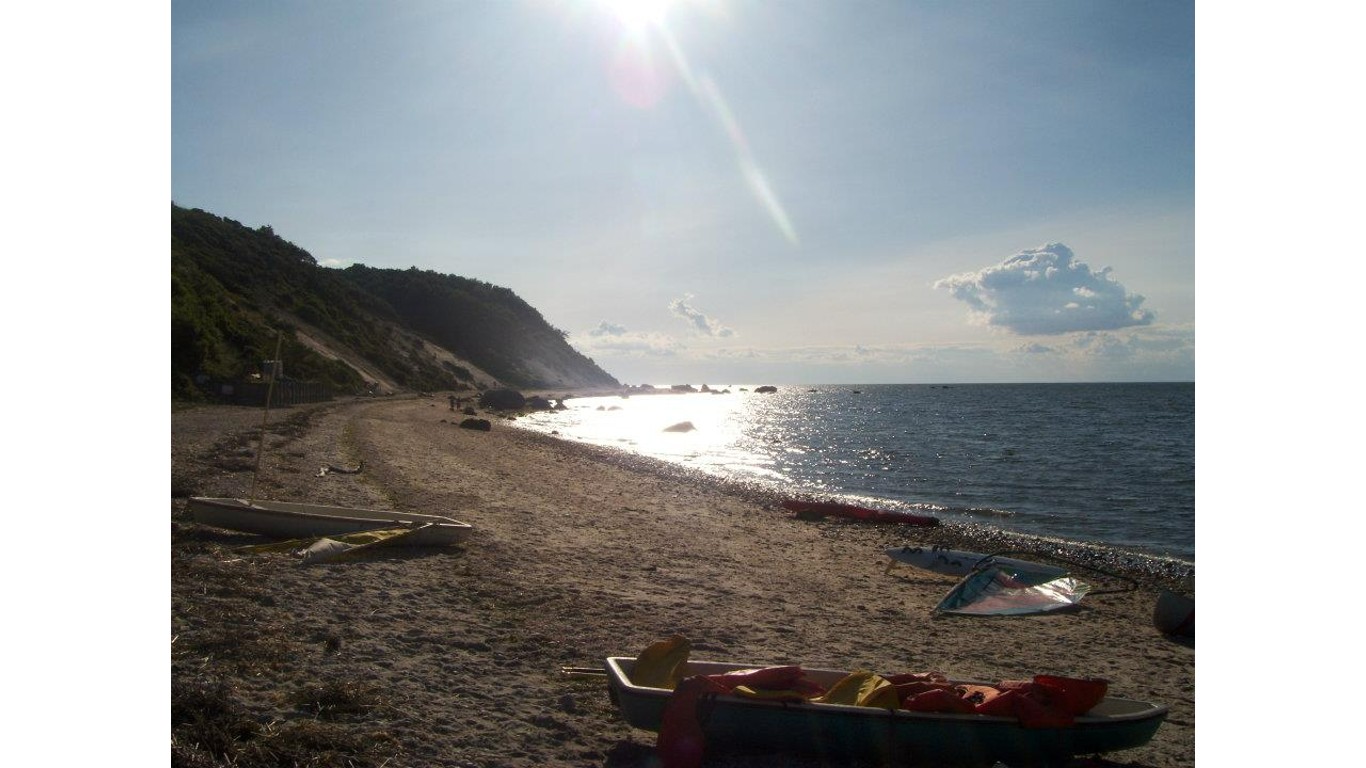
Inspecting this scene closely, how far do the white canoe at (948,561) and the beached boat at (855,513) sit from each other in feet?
14.9

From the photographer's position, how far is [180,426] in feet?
82.9

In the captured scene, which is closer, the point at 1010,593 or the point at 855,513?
the point at 1010,593

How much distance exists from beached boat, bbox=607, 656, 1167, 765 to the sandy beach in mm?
234

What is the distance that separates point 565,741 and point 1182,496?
24.1 metres

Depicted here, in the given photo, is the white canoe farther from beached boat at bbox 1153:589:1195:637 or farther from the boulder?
the boulder

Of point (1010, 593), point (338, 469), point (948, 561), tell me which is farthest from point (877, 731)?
point (338, 469)

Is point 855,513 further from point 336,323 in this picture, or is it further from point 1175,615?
point 336,323

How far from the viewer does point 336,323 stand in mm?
70562

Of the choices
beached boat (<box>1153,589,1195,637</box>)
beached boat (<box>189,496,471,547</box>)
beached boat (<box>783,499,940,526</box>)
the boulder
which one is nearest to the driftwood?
beached boat (<box>189,496,471,547</box>)

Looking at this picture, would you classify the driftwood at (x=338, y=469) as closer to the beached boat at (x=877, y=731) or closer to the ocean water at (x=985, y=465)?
the ocean water at (x=985, y=465)

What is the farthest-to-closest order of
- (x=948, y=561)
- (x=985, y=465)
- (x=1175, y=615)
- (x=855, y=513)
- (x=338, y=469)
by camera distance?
(x=985, y=465), (x=338, y=469), (x=855, y=513), (x=948, y=561), (x=1175, y=615)

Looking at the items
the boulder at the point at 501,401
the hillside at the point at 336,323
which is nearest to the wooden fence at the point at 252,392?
the hillside at the point at 336,323

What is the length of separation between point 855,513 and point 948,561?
5.76 metres
